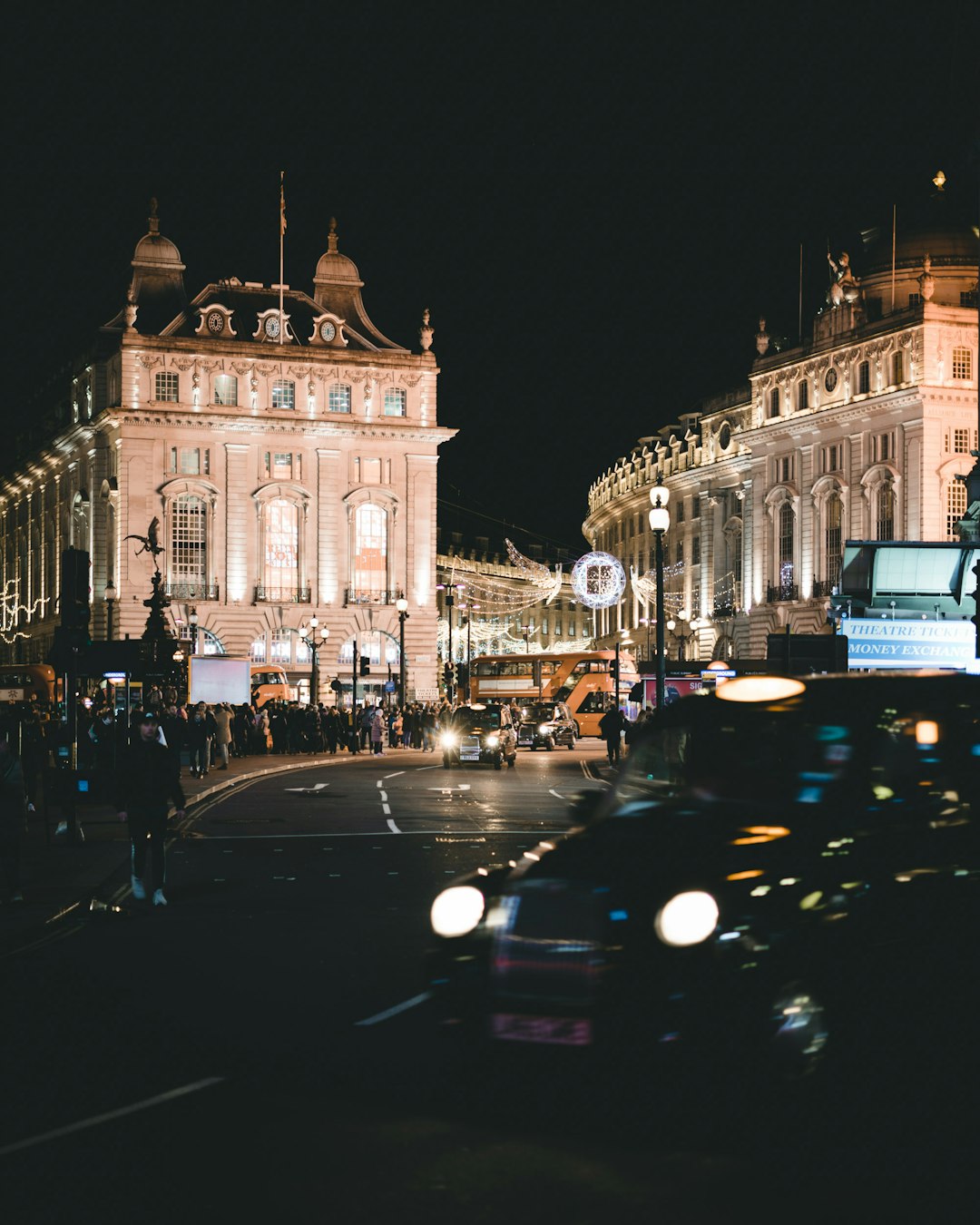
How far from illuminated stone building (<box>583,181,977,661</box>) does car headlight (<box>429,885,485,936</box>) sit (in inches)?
2779

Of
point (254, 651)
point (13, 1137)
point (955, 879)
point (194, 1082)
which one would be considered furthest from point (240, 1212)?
point (254, 651)

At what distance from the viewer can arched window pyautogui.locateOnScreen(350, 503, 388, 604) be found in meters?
95.4

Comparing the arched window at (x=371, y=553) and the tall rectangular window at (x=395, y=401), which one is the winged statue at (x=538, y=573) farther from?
the tall rectangular window at (x=395, y=401)

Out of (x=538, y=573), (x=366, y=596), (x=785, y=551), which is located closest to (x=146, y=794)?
(x=366, y=596)

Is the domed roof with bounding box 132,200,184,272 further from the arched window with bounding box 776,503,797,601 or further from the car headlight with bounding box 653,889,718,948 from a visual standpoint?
the car headlight with bounding box 653,889,718,948

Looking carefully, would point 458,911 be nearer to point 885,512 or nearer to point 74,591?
point 74,591

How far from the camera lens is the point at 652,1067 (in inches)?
269

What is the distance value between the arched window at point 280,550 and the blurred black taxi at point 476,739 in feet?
154

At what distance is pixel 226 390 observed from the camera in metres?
92.9

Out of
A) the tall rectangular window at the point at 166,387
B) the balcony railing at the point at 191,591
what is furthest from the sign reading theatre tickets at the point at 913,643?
the tall rectangular window at the point at 166,387

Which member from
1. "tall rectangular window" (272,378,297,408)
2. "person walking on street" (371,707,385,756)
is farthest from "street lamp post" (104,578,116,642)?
"person walking on street" (371,707,385,756)

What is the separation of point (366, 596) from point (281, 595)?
4.84m

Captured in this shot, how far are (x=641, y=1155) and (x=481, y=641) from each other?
12321cm

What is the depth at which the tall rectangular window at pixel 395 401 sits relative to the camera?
314ft
